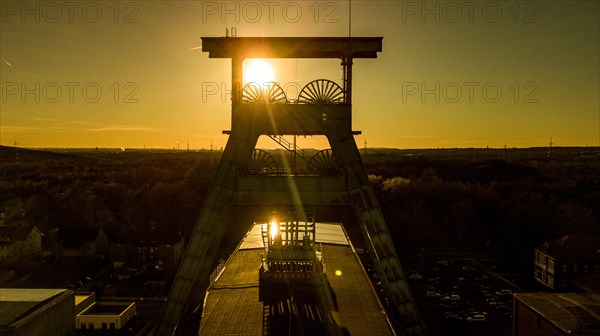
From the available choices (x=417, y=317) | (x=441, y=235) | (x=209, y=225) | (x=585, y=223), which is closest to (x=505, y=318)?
(x=417, y=317)

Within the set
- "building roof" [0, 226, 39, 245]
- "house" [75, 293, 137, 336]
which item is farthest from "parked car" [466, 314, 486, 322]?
"building roof" [0, 226, 39, 245]

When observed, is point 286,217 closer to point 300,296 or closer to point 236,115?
point 300,296

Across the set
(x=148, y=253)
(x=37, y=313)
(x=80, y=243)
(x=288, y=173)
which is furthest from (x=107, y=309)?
(x=80, y=243)

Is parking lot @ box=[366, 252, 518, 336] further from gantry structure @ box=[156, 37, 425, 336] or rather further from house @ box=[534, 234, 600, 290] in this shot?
gantry structure @ box=[156, 37, 425, 336]

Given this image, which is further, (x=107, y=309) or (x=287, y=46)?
(x=107, y=309)

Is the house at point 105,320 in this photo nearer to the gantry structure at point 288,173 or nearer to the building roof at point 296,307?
the building roof at point 296,307

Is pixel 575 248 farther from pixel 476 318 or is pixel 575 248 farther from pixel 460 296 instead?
pixel 476 318

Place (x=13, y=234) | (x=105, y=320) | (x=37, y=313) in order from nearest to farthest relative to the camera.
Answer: (x=37, y=313), (x=105, y=320), (x=13, y=234)
